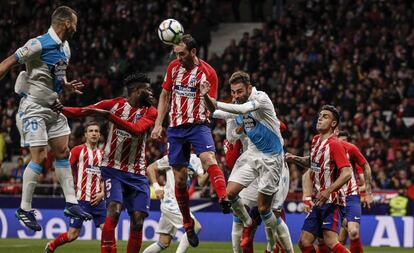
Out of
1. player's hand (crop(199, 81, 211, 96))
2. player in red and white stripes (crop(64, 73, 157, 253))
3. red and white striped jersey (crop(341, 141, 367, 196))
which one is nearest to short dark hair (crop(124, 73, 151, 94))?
player in red and white stripes (crop(64, 73, 157, 253))

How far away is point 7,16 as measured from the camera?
36.4m

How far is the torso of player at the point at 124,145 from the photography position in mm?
13688

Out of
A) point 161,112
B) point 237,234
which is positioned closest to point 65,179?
point 161,112

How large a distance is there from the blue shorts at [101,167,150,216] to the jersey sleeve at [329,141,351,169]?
266 centimetres

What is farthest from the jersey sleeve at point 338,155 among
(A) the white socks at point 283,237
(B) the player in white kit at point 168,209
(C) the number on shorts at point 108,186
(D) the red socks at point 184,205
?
(C) the number on shorts at point 108,186


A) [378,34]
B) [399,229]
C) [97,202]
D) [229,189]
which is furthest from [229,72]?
[229,189]

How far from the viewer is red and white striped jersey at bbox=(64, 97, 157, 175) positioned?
13.7 m

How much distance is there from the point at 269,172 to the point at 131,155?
2.01m

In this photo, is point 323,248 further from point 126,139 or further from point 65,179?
point 65,179

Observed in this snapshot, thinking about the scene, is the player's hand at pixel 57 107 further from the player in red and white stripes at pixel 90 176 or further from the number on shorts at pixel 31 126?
the player in red and white stripes at pixel 90 176

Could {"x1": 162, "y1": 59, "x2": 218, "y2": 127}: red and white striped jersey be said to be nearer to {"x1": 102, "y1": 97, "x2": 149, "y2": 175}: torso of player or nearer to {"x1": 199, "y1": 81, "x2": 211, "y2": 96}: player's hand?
{"x1": 199, "y1": 81, "x2": 211, "y2": 96}: player's hand

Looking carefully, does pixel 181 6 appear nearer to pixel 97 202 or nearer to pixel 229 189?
pixel 97 202

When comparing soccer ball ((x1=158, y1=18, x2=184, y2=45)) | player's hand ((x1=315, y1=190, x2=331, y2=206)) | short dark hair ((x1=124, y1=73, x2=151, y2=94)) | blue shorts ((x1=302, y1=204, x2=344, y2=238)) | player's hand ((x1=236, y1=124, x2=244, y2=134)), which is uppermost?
soccer ball ((x1=158, y1=18, x2=184, y2=45))

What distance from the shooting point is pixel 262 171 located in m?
14.2
